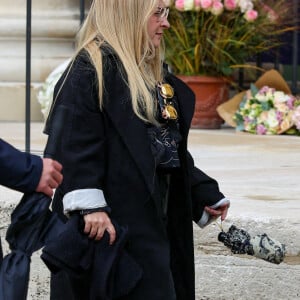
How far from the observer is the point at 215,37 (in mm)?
7656

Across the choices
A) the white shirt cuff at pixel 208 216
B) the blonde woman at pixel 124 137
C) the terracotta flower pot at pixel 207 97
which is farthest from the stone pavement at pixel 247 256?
the terracotta flower pot at pixel 207 97

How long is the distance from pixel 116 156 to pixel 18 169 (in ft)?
1.81

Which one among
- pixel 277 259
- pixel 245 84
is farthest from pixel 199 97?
pixel 277 259

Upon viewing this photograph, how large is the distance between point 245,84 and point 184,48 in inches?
48.1

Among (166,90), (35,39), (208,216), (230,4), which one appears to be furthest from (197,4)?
(166,90)

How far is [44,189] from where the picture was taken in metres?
3.10

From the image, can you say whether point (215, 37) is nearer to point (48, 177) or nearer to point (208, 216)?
point (208, 216)

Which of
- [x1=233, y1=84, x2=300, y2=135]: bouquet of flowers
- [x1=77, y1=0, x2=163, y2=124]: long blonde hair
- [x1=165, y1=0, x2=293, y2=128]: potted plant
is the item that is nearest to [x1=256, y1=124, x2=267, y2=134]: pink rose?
[x1=233, y1=84, x2=300, y2=135]: bouquet of flowers

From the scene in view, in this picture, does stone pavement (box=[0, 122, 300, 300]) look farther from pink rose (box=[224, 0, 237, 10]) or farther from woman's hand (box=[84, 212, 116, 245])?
pink rose (box=[224, 0, 237, 10])

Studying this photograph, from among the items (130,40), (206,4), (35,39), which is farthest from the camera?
(35,39)

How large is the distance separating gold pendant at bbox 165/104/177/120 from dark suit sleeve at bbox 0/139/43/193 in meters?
0.63

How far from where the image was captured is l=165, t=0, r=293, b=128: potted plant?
7512mm

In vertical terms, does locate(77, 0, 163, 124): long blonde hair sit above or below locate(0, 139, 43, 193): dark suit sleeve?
above

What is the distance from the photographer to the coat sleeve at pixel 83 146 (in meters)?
3.48
